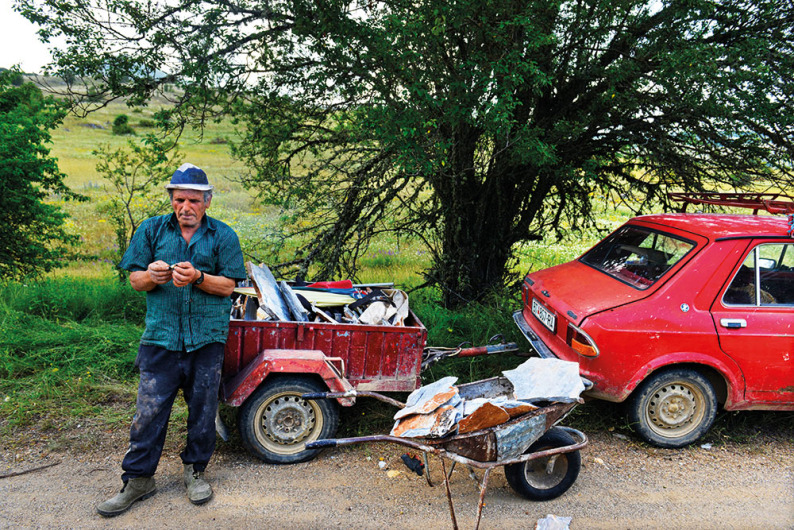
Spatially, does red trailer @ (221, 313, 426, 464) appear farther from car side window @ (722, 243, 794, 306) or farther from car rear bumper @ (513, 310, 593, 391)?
car side window @ (722, 243, 794, 306)

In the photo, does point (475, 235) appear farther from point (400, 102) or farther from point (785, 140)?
point (785, 140)

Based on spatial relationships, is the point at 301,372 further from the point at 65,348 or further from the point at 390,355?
the point at 65,348

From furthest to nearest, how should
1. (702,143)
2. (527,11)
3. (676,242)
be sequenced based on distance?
(702,143), (527,11), (676,242)

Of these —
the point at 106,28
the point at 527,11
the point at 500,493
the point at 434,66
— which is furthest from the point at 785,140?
the point at 106,28

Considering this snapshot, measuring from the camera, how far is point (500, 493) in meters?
3.98

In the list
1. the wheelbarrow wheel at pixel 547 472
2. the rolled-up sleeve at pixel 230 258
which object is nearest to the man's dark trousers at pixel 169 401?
the rolled-up sleeve at pixel 230 258

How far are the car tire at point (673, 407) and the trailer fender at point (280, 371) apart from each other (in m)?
2.49

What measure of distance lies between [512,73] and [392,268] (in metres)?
6.38

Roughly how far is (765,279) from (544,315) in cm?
190

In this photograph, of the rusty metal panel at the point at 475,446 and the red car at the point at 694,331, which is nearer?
the rusty metal panel at the point at 475,446

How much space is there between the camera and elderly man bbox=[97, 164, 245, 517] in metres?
→ 3.62

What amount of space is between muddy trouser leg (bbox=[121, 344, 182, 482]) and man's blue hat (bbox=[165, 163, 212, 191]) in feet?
3.74

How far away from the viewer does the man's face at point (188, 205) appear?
3682 millimetres

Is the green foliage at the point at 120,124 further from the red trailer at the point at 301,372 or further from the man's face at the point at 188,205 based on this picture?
the red trailer at the point at 301,372
